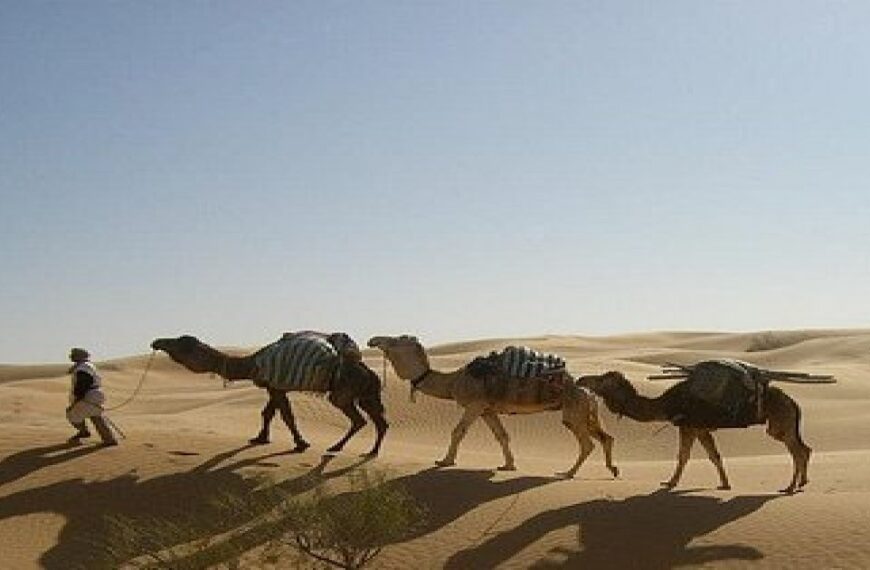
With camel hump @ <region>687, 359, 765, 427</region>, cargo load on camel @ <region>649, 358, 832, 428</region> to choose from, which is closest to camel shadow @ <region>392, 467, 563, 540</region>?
cargo load on camel @ <region>649, 358, 832, 428</region>

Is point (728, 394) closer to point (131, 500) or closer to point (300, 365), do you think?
point (300, 365)

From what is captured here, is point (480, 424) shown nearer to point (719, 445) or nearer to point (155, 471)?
point (719, 445)

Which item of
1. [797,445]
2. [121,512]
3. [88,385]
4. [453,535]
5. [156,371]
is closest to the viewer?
[453,535]

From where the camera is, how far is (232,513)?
41.1ft

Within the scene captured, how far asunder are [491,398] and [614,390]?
1728 mm

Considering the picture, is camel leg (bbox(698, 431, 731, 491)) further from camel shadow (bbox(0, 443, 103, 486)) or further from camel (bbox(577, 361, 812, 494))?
camel shadow (bbox(0, 443, 103, 486))

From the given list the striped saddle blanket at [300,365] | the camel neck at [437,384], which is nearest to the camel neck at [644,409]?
the camel neck at [437,384]

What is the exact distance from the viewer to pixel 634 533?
35.7 ft

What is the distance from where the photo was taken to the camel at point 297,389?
1512 cm

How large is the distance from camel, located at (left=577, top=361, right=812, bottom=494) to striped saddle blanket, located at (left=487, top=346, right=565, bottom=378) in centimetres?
86

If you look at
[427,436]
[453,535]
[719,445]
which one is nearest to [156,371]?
[427,436]

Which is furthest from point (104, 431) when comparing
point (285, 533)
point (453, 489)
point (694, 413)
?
point (694, 413)

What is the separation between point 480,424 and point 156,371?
26.2 m

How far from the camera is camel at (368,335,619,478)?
44.9 feet
